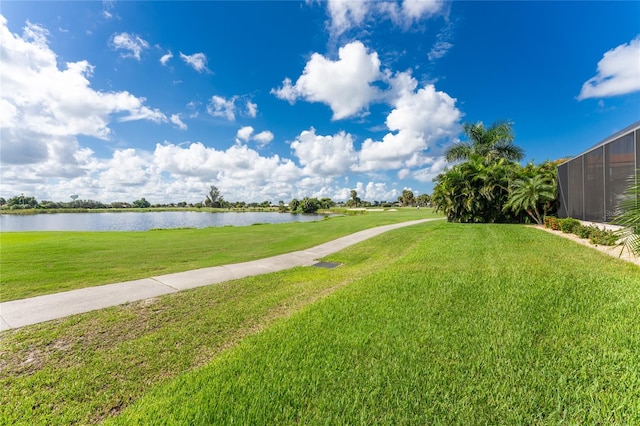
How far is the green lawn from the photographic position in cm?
220

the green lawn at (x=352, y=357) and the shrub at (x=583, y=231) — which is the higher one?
the shrub at (x=583, y=231)

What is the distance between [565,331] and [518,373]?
124cm

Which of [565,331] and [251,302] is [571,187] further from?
[251,302]

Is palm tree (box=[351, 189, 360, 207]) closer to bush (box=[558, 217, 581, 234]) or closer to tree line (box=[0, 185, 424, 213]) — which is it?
tree line (box=[0, 185, 424, 213])

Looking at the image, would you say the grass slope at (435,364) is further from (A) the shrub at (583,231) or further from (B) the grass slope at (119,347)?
(A) the shrub at (583,231)

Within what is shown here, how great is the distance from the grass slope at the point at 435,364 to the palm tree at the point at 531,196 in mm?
11580

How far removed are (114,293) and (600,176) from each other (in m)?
17.2

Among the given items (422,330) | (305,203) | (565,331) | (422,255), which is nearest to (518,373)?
(422,330)

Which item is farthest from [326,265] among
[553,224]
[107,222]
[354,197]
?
[354,197]

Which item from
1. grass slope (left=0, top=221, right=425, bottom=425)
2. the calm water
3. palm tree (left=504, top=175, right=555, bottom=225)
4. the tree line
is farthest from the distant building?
the tree line

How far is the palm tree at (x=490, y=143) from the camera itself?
2411 centimetres

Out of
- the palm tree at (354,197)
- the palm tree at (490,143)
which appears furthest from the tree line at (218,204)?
the palm tree at (490,143)

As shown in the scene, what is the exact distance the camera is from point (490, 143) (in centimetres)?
2434

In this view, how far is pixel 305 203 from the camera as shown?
79.6 m
